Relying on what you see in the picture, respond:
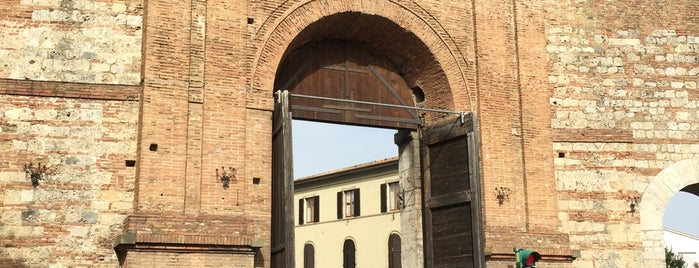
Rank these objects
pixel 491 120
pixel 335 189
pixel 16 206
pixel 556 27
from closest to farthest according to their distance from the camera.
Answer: pixel 16 206, pixel 491 120, pixel 556 27, pixel 335 189

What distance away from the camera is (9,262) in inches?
427

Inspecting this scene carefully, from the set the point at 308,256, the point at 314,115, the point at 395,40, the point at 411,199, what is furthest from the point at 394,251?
the point at 314,115

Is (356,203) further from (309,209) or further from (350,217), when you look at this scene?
(309,209)

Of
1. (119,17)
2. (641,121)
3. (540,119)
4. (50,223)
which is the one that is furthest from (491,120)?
(50,223)

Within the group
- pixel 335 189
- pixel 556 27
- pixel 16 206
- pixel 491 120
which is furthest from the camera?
pixel 335 189

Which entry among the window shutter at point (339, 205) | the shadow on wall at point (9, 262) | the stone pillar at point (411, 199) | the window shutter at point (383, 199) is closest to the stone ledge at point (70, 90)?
the shadow on wall at point (9, 262)

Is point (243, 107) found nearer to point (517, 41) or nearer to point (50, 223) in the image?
point (50, 223)

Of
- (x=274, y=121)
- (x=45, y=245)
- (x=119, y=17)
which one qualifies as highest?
(x=119, y=17)

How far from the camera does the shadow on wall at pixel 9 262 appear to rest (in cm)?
1081

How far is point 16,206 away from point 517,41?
8.55 metres

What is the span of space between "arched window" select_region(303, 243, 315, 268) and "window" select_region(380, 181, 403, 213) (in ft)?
19.5

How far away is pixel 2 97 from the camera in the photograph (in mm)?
11344

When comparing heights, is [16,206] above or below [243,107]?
below

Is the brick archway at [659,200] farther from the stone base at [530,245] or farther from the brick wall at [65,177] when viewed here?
the brick wall at [65,177]
